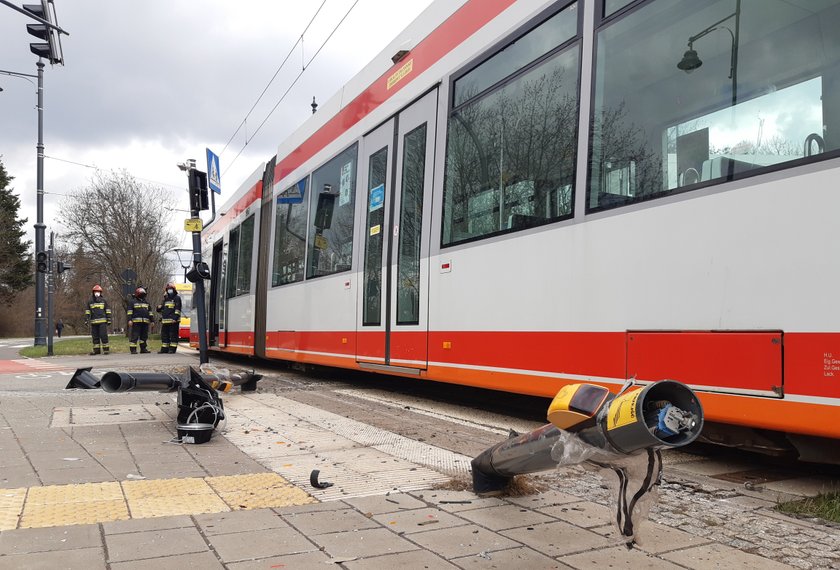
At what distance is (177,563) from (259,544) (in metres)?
0.33

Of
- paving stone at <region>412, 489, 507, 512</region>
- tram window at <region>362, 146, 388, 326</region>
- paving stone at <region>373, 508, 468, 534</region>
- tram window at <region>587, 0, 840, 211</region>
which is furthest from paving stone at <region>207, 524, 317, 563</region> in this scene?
tram window at <region>362, 146, 388, 326</region>

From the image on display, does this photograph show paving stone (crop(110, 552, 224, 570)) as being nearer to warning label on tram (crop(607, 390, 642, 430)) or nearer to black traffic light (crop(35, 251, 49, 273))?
warning label on tram (crop(607, 390, 642, 430))

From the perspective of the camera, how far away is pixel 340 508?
3223 millimetres

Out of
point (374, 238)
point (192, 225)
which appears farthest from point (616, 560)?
point (192, 225)

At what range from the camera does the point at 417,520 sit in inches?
119

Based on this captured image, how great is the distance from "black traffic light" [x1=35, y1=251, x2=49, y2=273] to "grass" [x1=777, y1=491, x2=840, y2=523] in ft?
66.9

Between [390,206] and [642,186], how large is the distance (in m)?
3.64

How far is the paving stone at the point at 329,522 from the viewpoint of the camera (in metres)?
2.91

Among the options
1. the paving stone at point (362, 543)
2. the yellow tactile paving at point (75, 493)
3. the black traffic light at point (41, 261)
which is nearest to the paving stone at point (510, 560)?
the paving stone at point (362, 543)

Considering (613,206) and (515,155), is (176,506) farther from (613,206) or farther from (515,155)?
(515,155)

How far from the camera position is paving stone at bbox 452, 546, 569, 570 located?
2477 millimetres

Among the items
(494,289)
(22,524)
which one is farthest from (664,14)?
(22,524)

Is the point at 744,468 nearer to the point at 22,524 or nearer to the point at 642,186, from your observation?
the point at 642,186

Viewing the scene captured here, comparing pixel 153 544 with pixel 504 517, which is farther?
pixel 504 517
